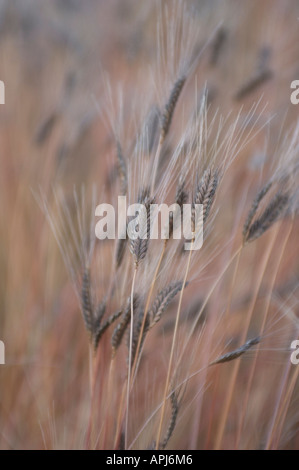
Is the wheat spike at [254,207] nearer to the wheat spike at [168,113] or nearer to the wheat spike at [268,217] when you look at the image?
the wheat spike at [268,217]

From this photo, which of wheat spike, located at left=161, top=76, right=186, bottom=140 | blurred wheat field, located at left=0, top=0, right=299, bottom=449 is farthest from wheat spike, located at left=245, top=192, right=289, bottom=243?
wheat spike, located at left=161, top=76, right=186, bottom=140

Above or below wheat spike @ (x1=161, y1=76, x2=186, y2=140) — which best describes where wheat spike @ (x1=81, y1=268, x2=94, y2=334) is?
below

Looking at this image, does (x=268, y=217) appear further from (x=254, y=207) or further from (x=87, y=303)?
(x=87, y=303)

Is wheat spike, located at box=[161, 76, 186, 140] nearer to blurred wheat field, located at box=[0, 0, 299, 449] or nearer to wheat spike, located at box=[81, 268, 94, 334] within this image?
blurred wheat field, located at box=[0, 0, 299, 449]

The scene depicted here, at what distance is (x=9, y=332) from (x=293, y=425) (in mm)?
449

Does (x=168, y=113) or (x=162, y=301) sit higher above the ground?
(x=168, y=113)

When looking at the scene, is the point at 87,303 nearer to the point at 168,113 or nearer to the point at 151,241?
the point at 151,241

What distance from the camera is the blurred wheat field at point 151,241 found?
468 millimetres

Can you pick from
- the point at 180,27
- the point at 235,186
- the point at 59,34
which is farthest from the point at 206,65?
the point at 59,34

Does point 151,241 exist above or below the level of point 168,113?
below

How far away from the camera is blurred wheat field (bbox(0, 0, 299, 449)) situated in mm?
468

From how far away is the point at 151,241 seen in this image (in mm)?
477

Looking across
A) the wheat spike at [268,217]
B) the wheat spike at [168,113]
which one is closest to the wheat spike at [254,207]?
the wheat spike at [268,217]

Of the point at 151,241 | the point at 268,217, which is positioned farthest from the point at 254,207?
the point at 151,241
